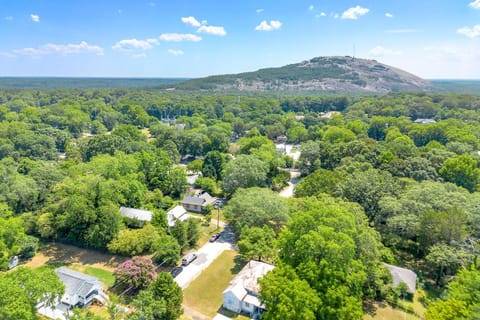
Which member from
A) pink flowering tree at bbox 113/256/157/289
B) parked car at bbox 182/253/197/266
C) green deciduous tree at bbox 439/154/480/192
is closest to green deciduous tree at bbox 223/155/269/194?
parked car at bbox 182/253/197/266

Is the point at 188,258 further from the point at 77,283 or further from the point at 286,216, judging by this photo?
the point at 286,216

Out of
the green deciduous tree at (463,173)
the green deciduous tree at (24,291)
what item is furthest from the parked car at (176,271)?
the green deciduous tree at (463,173)

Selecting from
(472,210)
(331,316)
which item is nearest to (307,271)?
(331,316)

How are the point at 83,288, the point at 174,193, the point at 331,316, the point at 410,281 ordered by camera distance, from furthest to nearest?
the point at 174,193 → the point at 410,281 → the point at 83,288 → the point at 331,316

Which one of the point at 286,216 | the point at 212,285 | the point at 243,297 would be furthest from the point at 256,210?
the point at 243,297

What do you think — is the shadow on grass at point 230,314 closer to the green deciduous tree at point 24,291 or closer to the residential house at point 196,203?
the green deciduous tree at point 24,291

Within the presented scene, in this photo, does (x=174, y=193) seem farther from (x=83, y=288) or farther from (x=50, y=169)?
(x=83, y=288)
